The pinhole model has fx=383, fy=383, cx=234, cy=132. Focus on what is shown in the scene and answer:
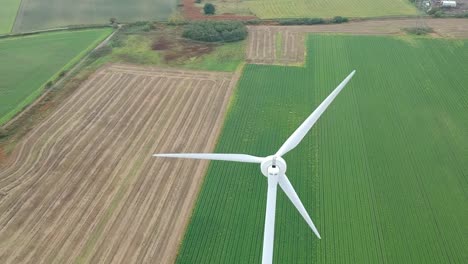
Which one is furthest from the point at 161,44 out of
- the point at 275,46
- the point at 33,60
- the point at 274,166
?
the point at 274,166

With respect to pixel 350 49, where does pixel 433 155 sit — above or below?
below

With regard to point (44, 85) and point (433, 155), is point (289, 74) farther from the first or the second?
point (44, 85)

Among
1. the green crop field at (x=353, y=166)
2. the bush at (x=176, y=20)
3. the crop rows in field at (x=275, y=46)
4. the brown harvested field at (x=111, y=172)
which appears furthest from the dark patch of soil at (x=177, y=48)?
the green crop field at (x=353, y=166)

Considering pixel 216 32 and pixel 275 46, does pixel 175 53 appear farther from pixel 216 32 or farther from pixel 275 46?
pixel 275 46

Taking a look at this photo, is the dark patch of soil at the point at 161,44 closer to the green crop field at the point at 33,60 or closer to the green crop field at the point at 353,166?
the green crop field at the point at 33,60

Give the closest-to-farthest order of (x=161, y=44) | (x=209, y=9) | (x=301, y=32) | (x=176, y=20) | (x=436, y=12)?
(x=161, y=44) → (x=301, y=32) → (x=176, y=20) → (x=436, y=12) → (x=209, y=9)

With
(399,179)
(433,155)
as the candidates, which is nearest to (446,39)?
(433,155)
